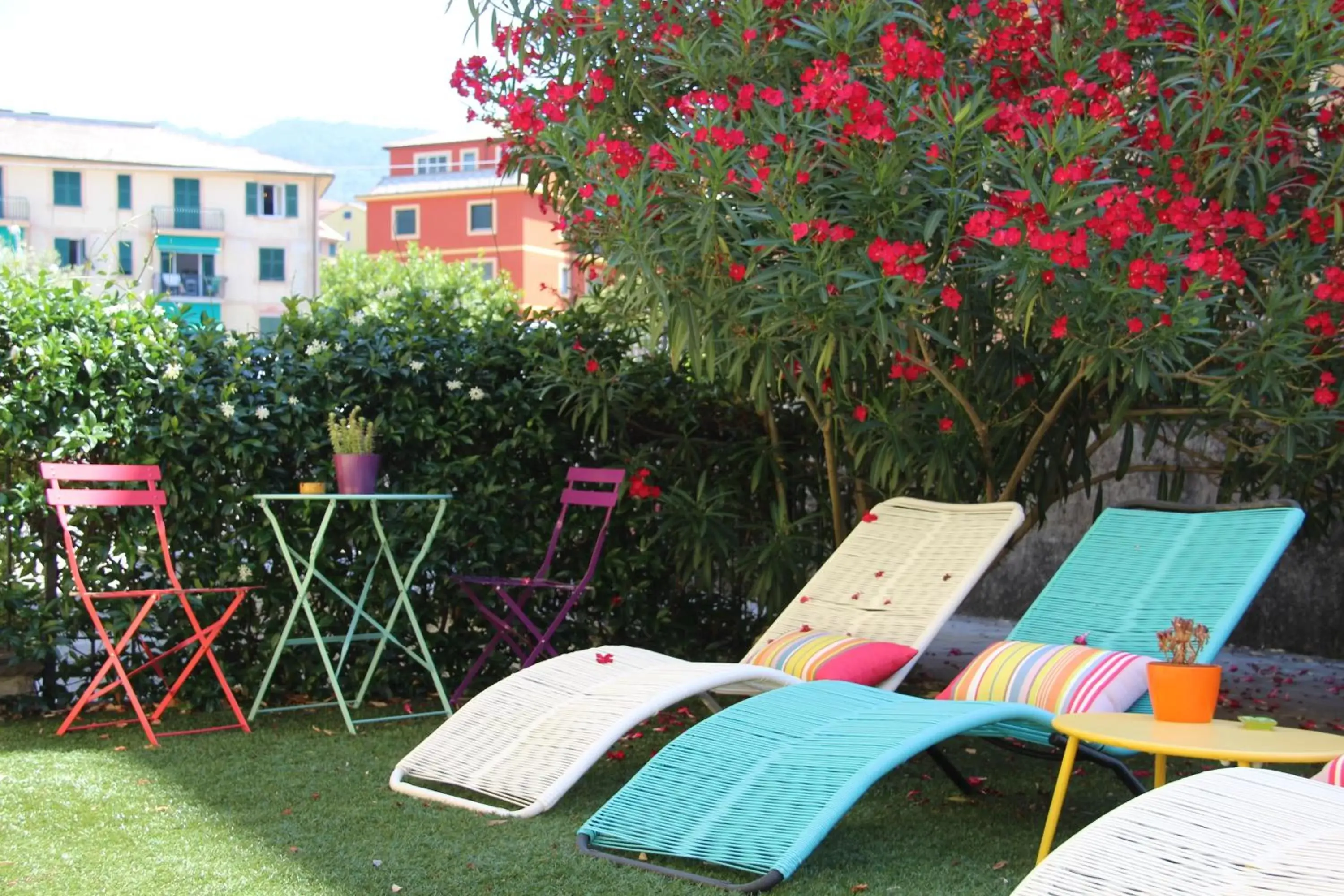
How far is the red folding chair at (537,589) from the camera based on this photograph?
19.0ft

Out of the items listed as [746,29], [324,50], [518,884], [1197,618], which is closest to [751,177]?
[746,29]

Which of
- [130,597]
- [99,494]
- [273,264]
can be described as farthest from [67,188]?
[99,494]

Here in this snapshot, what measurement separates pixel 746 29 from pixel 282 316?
2.53 metres

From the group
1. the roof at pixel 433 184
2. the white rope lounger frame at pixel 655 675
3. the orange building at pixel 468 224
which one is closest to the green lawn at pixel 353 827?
the white rope lounger frame at pixel 655 675

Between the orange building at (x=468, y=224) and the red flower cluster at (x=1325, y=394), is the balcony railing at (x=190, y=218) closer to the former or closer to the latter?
the orange building at (x=468, y=224)

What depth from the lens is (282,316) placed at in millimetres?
6316

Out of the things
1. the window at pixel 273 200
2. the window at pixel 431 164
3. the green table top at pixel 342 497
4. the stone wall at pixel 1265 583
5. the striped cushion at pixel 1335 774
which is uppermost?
the window at pixel 431 164

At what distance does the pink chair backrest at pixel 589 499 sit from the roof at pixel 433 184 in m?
50.1

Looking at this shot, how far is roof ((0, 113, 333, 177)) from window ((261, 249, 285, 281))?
10.4 feet

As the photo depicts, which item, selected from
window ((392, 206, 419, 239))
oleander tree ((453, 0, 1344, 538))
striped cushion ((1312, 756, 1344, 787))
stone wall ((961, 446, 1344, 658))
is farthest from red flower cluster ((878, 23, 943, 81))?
window ((392, 206, 419, 239))

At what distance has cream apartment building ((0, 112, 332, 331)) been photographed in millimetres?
54531

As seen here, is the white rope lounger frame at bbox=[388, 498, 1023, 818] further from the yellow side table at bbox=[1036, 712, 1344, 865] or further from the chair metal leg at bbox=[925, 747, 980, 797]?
the yellow side table at bbox=[1036, 712, 1344, 865]

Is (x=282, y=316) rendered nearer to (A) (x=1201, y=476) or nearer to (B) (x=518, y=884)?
(B) (x=518, y=884)

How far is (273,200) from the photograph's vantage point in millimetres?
57344
